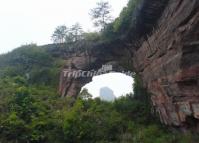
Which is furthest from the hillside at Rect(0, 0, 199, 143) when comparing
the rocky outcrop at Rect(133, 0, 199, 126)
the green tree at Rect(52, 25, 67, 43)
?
the green tree at Rect(52, 25, 67, 43)

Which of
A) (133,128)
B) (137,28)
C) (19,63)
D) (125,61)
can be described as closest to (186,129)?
(133,128)

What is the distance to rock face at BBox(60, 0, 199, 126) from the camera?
434 inches

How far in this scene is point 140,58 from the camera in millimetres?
19453

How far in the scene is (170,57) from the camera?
13094 mm

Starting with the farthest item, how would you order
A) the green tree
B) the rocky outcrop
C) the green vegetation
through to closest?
the green tree → the green vegetation → the rocky outcrop

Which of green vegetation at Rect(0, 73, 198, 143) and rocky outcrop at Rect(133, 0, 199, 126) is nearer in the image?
rocky outcrop at Rect(133, 0, 199, 126)

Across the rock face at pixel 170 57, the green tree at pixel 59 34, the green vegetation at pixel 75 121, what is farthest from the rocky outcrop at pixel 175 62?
the green tree at pixel 59 34

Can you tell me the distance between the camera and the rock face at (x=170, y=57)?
11016 millimetres

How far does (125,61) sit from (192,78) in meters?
11.7

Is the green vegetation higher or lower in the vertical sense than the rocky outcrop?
lower

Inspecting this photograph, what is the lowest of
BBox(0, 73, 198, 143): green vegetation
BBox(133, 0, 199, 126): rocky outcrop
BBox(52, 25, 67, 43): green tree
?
BBox(0, 73, 198, 143): green vegetation

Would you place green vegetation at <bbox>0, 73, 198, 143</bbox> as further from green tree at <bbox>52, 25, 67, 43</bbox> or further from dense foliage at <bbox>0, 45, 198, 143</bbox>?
green tree at <bbox>52, 25, 67, 43</bbox>

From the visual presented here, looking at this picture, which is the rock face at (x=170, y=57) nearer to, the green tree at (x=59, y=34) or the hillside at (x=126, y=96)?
the hillside at (x=126, y=96)

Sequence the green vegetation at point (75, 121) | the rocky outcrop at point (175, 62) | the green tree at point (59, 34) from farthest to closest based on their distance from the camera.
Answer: the green tree at point (59, 34), the green vegetation at point (75, 121), the rocky outcrop at point (175, 62)
